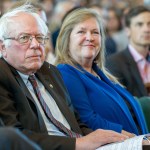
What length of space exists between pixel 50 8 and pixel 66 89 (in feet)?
20.0

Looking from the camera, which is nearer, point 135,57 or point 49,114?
point 49,114

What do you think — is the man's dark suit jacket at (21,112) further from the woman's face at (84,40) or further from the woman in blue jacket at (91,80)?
the woman's face at (84,40)

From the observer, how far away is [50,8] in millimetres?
9133

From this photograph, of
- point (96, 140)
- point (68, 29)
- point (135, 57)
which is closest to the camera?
point (96, 140)

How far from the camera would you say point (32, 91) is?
2939mm

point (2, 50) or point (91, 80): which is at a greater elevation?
point (2, 50)

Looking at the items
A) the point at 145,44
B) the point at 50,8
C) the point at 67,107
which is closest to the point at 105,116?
the point at 67,107

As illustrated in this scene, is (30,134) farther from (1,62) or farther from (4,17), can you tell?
(4,17)

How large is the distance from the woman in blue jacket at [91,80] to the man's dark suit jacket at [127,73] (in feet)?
3.11

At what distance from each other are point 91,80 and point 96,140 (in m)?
0.78

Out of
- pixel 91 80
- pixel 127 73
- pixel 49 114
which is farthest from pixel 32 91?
pixel 127 73

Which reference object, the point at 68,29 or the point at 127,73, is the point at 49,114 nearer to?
the point at 68,29

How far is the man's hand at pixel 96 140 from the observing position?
2.71 meters

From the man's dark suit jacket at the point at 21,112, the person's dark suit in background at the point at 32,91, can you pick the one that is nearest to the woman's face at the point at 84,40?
the person's dark suit in background at the point at 32,91
